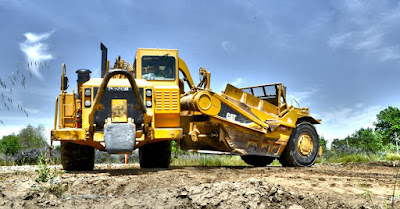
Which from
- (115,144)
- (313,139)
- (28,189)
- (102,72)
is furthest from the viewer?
(313,139)

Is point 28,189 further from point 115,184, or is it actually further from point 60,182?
point 115,184

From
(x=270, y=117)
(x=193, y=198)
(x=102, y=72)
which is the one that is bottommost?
(x=193, y=198)

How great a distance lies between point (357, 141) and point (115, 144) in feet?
89.6

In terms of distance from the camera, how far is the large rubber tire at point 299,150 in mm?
11016

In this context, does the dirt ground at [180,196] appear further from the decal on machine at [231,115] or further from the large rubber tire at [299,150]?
the large rubber tire at [299,150]

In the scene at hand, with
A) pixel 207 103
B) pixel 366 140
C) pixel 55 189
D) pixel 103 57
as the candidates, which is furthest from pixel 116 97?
pixel 366 140

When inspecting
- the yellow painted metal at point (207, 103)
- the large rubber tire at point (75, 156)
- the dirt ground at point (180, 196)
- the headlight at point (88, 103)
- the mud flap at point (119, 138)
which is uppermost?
the yellow painted metal at point (207, 103)

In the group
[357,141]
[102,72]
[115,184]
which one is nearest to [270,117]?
[102,72]

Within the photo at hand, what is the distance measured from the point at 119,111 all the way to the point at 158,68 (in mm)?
2034

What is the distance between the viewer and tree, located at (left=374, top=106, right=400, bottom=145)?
31.2 meters

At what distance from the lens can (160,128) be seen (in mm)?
8047

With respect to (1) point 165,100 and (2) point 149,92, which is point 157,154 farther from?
(2) point 149,92

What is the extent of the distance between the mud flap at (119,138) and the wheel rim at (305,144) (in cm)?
570

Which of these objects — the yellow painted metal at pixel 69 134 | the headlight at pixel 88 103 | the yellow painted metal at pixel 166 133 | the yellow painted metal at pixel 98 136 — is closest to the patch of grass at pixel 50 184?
the yellow painted metal at pixel 98 136
